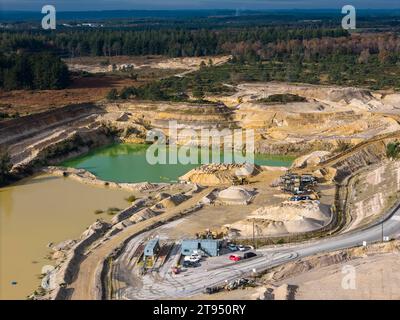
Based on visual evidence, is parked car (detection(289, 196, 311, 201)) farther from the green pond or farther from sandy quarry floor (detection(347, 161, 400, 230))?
the green pond

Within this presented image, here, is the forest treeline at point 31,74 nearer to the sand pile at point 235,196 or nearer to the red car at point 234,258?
the sand pile at point 235,196

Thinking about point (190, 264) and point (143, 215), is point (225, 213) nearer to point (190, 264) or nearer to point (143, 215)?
point (143, 215)

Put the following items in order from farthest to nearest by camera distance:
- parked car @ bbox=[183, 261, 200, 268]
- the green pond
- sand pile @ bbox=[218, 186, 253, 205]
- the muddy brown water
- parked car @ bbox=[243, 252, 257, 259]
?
1. the green pond
2. sand pile @ bbox=[218, 186, 253, 205]
3. the muddy brown water
4. parked car @ bbox=[243, 252, 257, 259]
5. parked car @ bbox=[183, 261, 200, 268]

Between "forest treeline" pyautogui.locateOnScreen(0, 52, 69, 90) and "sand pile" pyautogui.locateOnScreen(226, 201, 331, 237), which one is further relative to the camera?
"forest treeline" pyautogui.locateOnScreen(0, 52, 69, 90)

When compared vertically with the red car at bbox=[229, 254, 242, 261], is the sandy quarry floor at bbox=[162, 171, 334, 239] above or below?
above

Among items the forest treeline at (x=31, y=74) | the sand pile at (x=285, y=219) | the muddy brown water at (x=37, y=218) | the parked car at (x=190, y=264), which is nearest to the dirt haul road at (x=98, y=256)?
the muddy brown water at (x=37, y=218)

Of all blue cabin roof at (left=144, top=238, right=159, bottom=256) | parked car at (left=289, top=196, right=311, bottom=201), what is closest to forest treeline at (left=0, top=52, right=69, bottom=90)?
parked car at (left=289, top=196, right=311, bottom=201)

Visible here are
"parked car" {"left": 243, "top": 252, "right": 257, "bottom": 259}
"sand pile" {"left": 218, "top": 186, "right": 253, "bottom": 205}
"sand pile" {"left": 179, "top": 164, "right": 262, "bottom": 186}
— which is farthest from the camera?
"sand pile" {"left": 179, "top": 164, "right": 262, "bottom": 186}
